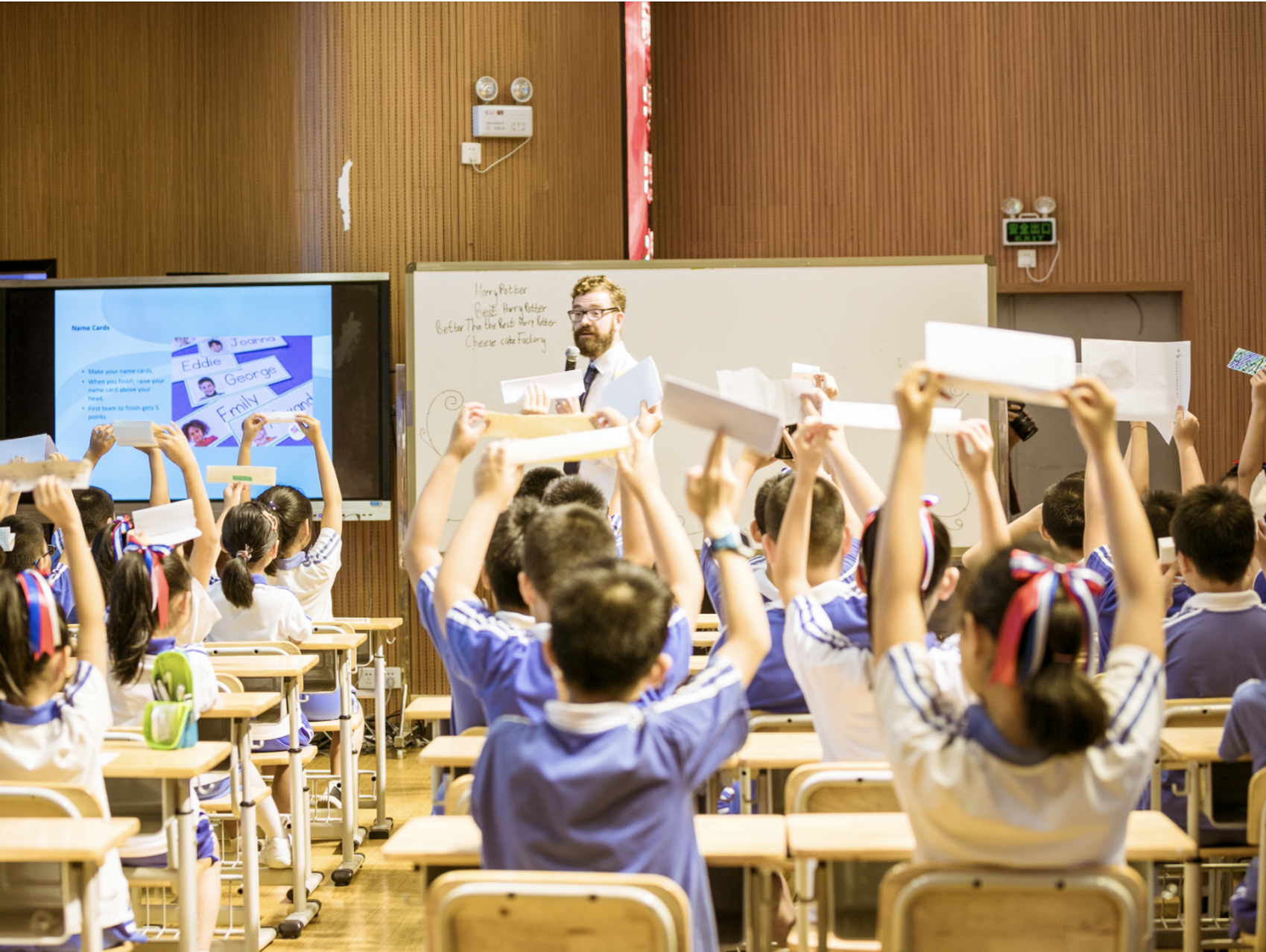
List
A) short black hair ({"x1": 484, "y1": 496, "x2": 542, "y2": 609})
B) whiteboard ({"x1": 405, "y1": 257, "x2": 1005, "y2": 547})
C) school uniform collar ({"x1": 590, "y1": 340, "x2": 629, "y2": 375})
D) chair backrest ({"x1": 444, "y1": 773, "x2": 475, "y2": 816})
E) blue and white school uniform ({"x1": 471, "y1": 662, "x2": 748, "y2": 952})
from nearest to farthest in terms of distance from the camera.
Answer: blue and white school uniform ({"x1": 471, "y1": 662, "x2": 748, "y2": 952}) → chair backrest ({"x1": 444, "y1": 773, "x2": 475, "y2": 816}) → short black hair ({"x1": 484, "y1": 496, "x2": 542, "y2": 609}) → school uniform collar ({"x1": 590, "y1": 340, "x2": 629, "y2": 375}) → whiteboard ({"x1": 405, "y1": 257, "x2": 1005, "y2": 547})

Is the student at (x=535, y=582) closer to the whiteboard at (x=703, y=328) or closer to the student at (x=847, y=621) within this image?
the student at (x=847, y=621)

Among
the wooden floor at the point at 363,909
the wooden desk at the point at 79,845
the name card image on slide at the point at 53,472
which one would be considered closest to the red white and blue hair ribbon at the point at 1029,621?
the wooden desk at the point at 79,845

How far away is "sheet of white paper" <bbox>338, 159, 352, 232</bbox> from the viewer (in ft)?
21.5

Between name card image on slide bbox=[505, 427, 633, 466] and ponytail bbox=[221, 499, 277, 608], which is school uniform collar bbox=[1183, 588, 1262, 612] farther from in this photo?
ponytail bbox=[221, 499, 277, 608]

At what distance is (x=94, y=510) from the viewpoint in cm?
455

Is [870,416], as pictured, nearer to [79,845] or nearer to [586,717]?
[586,717]

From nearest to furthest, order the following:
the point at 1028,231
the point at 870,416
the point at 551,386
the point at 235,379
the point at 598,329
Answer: the point at 870,416 → the point at 551,386 → the point at 598,329 → the point at 235,379 → the point at 1028,231

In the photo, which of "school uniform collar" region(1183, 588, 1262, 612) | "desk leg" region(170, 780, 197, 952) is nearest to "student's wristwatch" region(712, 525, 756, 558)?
"desk leg" region(170, 780, 197, 952)

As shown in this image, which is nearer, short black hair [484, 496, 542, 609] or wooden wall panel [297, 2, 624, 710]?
short black hair [484, 496, 542, 609]

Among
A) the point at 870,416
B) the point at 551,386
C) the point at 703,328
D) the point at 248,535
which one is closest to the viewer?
the point at 870,416

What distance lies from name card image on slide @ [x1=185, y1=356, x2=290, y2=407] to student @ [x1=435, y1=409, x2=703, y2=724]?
4370mm

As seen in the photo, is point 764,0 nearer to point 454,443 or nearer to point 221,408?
point 221,408

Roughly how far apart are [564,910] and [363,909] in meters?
2.44

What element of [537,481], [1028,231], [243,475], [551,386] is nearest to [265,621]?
[243,475]
